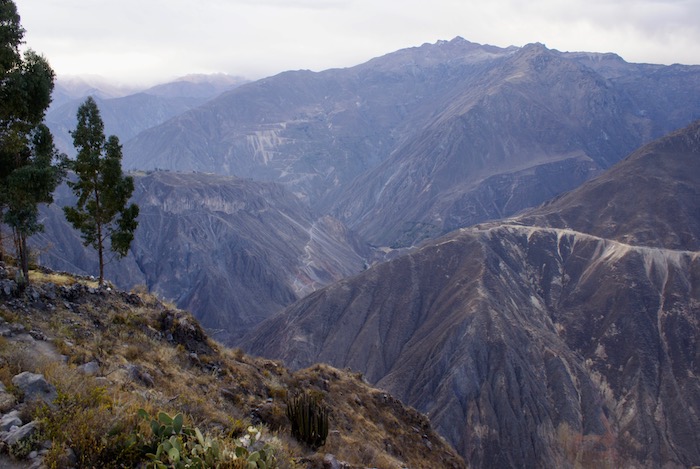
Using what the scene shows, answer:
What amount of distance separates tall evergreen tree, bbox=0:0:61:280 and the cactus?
36.0ft

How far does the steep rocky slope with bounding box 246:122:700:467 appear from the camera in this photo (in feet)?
249

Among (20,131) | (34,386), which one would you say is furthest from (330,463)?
(20,131)

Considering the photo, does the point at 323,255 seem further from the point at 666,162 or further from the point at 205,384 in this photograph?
the point at 205,384

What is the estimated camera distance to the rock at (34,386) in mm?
9930

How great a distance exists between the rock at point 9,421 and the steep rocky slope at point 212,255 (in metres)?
129

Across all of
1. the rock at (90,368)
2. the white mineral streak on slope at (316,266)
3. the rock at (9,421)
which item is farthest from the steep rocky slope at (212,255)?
the rock at (9,421)

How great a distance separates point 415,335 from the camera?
335 feet

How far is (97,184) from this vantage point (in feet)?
80.6

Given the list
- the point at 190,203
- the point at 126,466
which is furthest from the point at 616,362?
the point at 190,203

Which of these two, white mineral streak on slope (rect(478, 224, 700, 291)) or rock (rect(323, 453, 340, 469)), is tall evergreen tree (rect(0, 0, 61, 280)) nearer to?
rock (rect(323, 453, 340, 469))

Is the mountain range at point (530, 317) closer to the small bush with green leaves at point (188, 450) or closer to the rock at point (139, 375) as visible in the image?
the rock at point (139, 375)

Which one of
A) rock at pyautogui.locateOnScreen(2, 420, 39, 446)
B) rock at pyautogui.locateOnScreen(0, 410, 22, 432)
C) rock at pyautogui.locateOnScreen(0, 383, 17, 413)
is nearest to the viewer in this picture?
rock at pyautogui.locateOnScreen(2, 420, 39, 446)

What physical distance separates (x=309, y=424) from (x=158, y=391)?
453 cm

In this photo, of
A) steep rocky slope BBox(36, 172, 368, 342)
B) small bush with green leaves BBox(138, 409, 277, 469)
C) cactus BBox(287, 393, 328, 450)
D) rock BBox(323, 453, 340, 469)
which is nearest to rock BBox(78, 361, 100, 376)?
small bush with green leaves BBox(138, 409, 277, 469)
